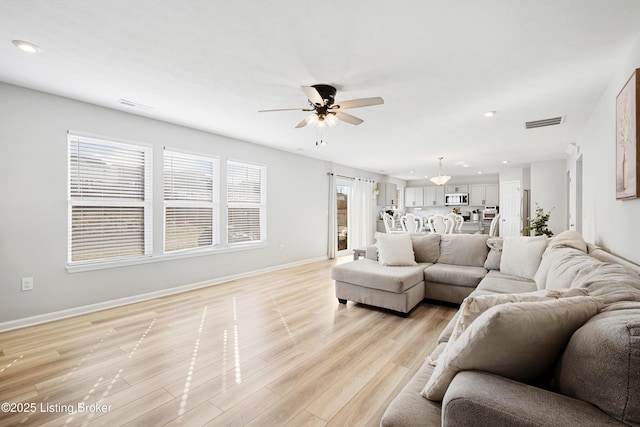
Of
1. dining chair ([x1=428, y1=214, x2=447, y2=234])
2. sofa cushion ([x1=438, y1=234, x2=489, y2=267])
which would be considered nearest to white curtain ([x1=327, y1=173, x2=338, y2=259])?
dining chair ([x1=428, y1=214, x2=447, y2=234])

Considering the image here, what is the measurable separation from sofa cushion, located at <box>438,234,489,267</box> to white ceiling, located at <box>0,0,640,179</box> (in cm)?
169

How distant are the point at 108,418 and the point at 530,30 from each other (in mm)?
3752

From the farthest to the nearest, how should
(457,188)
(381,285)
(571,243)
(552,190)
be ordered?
1. (457,188)
2. (552,190)
3. (381,285)
4. (571,243)

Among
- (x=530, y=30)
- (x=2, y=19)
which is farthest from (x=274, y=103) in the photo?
(x=530, y=30)

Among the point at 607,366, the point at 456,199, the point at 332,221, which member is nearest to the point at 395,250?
the point at 607,366

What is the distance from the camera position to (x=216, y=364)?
2.26 meters

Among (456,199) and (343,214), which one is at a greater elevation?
(456,199)

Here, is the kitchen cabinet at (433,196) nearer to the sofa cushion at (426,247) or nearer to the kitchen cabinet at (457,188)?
the kitchen cabinet at (457,188)

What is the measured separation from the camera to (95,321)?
3127mm

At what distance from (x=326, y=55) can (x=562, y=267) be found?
7.91 feet

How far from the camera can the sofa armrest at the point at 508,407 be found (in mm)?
750

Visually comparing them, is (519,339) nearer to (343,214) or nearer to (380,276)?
(380,276)

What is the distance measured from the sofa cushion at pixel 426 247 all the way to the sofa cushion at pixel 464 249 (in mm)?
73

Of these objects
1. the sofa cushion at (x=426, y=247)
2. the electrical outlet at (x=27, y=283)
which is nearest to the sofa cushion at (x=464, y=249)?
the sofa cushion at (x=426, y=247)
